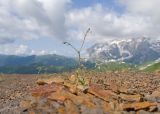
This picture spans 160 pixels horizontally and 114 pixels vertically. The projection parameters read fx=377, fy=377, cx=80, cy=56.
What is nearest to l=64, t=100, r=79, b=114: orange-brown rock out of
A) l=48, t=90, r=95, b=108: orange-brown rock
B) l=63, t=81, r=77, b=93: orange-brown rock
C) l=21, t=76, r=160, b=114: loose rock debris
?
l=21, t=76, r=160, b=114: loose rock debris

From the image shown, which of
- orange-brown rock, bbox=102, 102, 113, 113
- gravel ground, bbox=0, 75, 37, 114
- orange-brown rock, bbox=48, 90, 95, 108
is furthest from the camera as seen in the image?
gravel ground, bbox=0, 75, 37, 114

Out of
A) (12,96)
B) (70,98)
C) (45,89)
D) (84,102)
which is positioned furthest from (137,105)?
(12,96)

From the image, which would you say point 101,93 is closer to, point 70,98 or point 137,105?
point 70,98

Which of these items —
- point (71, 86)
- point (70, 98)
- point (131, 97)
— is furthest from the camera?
point (71, 86)

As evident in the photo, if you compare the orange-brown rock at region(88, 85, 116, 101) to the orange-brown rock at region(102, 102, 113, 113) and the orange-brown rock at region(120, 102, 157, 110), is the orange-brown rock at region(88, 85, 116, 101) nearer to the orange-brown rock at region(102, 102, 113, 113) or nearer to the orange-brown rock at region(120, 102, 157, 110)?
the orange-brown rock at region(102, 102, 113, 113)

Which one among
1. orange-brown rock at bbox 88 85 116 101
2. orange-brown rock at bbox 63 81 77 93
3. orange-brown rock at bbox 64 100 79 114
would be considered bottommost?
orange-brown rock at bbox 64 100 79 114

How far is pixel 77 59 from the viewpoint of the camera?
1958 centimetres

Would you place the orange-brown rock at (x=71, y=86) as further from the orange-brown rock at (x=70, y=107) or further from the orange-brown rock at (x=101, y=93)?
the orange-brown rock at (x=70, y=107)

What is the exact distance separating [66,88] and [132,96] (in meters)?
3.27

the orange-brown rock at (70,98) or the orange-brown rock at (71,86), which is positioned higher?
the orange-brown rock at (71,86)

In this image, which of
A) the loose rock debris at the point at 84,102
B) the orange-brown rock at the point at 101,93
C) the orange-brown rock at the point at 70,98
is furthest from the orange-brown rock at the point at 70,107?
the orange-brown rock at the point at 101,93

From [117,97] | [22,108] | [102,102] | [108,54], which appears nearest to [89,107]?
[102,102]

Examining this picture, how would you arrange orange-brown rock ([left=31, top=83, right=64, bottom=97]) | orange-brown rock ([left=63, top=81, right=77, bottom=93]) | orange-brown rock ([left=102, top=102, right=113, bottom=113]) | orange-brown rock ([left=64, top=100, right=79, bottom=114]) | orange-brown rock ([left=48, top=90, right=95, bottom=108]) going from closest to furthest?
1. orange-brown rock ([left=64, top=100, right=79, bottom=114])
2. orange-brown rock ([left=102, top=102, right=113, bottom=113])
3. orange-brown rock ([left=48, top=90, right=95, bottom=108])
4. orange-brown rock ([left=31, top=83, right=64, bottom=97])
5. orange-brown rock ([left=63, top=81, right=77, bottom=93])

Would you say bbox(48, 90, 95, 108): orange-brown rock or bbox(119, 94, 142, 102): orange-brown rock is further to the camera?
bbox(119, 94, 142, 102): orange-brown rock
